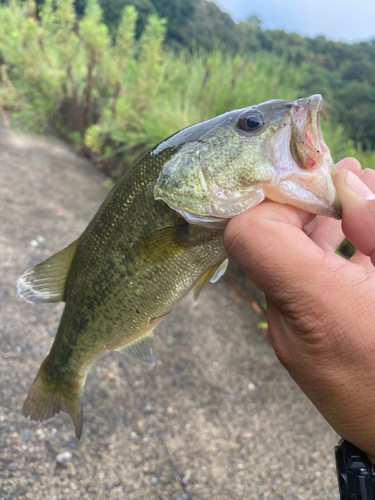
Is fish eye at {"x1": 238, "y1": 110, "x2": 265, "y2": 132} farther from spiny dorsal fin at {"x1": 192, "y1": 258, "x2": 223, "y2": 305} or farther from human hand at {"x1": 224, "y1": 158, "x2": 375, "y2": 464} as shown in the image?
spiny dorsal fin at {"x1": 192, "y1": 258, "x2": 223, "y2": 305}

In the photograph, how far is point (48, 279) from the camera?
5.01ft

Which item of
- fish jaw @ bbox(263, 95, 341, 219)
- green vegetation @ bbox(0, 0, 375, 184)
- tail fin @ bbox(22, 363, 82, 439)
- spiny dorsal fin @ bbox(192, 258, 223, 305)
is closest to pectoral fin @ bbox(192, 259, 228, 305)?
spiny dorsal fin @ bbox(192, 258, 223, 305)

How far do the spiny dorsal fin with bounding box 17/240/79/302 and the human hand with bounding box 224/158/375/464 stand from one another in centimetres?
87

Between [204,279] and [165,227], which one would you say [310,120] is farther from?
[204,279]

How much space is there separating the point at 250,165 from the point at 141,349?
38.9 inches

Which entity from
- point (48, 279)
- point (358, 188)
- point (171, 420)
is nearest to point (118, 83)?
point (48, 279)

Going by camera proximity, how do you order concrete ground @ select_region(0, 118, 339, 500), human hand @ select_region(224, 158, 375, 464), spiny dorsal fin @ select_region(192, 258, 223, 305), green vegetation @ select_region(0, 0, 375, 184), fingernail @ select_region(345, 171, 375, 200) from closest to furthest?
human hand @ select_region(224, 158, 375, 464)
fingernail @ select_region(345, 171, 375, 200)
spiny dorsal fin @ select_region(192, 258, 223, 305)
concrete ground @ select_region(0, 118, 339, 500)
green vegetation @ select_region(0, 0, 375, 184)

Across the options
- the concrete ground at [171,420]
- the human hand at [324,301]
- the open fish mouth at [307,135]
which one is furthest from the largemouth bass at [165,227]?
the concrete ground at [171,420]

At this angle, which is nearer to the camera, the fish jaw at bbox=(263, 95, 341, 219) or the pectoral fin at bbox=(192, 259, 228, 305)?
the fish jaw at bbox=(263, 95, 341, 219)

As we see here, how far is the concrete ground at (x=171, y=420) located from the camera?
6.62 feet

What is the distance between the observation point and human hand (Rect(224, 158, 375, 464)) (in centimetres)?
83

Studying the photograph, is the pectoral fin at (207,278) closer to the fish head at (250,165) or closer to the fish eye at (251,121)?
the fish head at (250,165)

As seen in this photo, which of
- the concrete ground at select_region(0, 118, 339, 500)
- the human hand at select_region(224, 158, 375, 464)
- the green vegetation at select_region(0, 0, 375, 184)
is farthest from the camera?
the green vegetation at select_region(0, 0, 375, 184)

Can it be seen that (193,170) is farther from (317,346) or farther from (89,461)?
(89,461)
